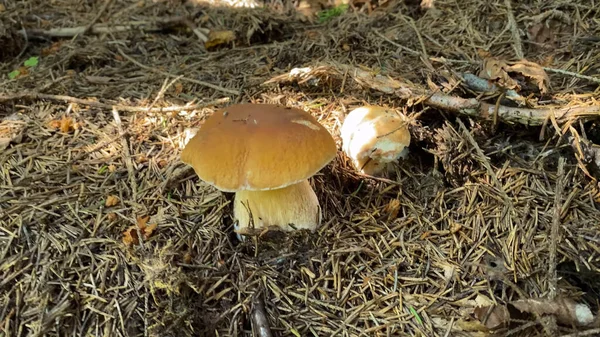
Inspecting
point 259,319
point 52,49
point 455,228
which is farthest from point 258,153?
point 52,49

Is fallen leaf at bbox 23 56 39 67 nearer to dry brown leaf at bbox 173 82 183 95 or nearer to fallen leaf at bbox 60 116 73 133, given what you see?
fallen leaf at bbox 60 116 73 133

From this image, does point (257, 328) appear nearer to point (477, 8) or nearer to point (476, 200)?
point (476, 200)

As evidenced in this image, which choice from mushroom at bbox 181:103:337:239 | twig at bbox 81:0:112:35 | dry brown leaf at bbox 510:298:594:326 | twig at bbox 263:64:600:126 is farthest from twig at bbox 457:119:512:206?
twig at bbox 81:0:112:35

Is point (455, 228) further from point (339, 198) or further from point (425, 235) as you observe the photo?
point (339, 198)

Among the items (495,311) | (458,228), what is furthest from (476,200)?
(495,311)

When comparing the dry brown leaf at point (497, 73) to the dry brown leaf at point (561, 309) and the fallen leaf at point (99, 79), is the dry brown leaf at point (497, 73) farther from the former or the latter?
the fallen leaf at point (99, 79)

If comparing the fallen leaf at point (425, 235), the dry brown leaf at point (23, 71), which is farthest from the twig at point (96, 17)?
the fallen leaf at point (425, 235)
